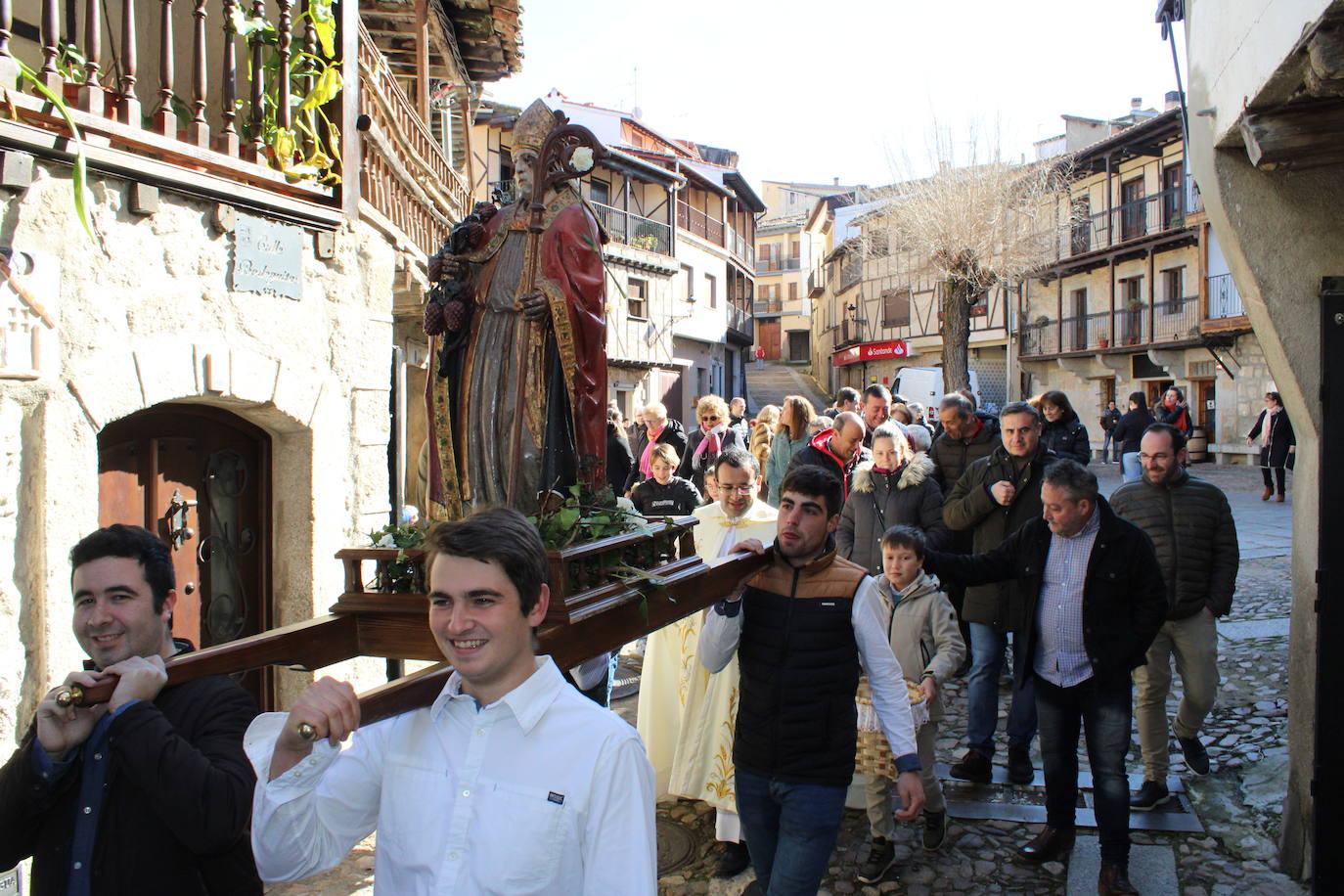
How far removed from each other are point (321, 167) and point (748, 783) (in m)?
4.03

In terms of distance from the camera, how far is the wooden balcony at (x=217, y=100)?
3.92 metres

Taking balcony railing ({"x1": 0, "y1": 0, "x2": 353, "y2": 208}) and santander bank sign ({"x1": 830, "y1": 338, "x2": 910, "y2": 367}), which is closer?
balcony railing ({"x1": 0, "y1": 0, "x2": 353, "y2": 208})

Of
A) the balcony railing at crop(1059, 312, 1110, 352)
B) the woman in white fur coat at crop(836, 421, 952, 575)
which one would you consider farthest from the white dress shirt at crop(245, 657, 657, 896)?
the balcony railing at crop(1059, 312, 1110, 352)

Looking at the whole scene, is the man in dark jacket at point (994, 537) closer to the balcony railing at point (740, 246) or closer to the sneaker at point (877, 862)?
the sneaker at point (877, 862)

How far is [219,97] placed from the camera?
19.3 ft

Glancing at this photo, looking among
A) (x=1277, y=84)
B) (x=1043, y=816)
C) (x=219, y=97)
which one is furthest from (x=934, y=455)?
(x=219, y=97)

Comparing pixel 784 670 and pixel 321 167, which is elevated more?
pixel 321 167

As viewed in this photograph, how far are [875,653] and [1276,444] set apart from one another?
12931 millimetres

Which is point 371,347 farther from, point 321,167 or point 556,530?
point 556,530

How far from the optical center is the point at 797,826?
10.1 ft

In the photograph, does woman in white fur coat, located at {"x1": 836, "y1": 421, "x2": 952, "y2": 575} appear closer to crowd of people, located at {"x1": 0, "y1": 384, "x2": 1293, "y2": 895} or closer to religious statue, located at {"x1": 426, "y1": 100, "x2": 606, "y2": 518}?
crowd of people, located at {"x1": 0, "y1": 384, "x2": 1293, "y2": 895}

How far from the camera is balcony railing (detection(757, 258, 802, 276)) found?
58594mm

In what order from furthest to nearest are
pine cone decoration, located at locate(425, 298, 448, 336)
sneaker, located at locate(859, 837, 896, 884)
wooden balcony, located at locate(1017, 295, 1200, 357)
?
wooden balcony, located at locate(1017, 295, 1200, 357) < sneaker, located at locate(859, 837, 896, 884) < pine cone decoration, located at locate(425, 298, 448, 336)

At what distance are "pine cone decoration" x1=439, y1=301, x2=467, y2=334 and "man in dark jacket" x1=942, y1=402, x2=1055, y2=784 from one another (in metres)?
3.12
